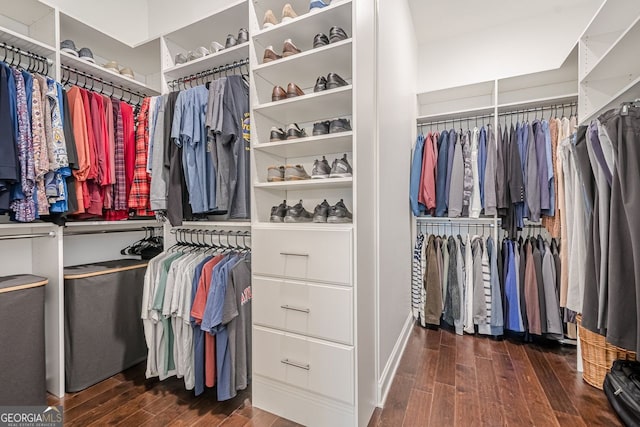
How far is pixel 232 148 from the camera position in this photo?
5.40 feet

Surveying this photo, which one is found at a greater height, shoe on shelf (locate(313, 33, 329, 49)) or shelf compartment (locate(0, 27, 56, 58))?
shelf compartment (locate(0, 27, 56, 58))

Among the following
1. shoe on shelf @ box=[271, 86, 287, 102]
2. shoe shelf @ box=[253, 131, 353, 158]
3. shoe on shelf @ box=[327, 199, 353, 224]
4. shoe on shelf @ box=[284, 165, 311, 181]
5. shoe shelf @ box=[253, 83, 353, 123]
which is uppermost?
shoe on shelf @ box=[271, 86, 287, 102]

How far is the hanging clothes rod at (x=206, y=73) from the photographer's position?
1.82 meters

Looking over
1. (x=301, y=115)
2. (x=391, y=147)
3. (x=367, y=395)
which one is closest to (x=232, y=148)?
(x=301, y=115)

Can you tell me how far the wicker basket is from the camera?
1.63 m

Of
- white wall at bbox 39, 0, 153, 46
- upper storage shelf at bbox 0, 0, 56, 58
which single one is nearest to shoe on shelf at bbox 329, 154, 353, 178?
upper storage shelf at bbox 0, 0, 56, 58

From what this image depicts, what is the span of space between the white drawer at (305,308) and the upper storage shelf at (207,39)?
1.37 metres

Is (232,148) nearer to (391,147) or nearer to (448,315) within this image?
(391,147)

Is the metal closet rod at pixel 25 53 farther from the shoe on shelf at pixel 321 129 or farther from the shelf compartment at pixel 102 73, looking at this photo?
the shoe on shelf at pixel 321 129

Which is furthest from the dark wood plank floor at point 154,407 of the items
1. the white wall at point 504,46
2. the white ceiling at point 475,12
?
the white ceiling at point 475,12

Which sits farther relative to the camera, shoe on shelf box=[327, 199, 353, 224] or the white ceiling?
the white ceiling

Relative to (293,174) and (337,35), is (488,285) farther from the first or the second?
(337,35)

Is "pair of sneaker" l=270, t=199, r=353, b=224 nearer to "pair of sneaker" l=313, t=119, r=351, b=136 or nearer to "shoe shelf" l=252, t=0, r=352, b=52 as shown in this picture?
"pair of sneaker" l=313, t=119, r=351, b=136

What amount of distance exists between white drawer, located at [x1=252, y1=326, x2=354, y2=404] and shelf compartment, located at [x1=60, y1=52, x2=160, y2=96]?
1958 mm
